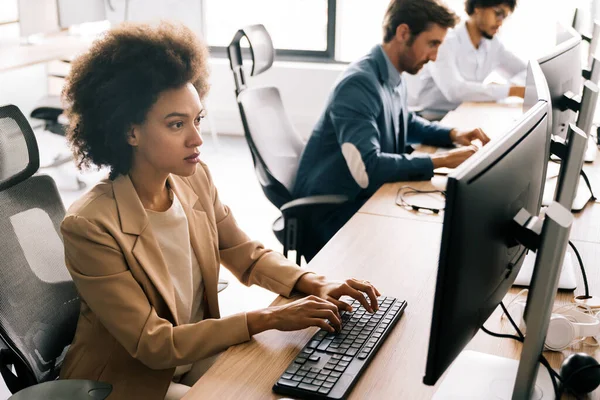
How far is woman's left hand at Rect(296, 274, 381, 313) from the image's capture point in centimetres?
138

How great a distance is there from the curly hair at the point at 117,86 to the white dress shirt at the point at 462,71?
2.26 metres

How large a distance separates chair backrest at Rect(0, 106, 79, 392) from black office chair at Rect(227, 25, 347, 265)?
0.84 metres

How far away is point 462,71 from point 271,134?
62.9 inches

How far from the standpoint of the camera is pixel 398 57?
2.43 metres

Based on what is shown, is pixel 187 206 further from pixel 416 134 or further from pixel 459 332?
pixel 416 134

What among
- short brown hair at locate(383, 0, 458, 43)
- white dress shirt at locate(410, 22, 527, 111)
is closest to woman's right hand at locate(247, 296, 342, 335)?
short brown hair at locate(383, 0, 458, 43)

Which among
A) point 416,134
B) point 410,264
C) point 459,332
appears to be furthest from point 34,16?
point 459,332

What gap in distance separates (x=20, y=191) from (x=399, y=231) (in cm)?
94

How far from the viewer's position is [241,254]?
1.63 metres

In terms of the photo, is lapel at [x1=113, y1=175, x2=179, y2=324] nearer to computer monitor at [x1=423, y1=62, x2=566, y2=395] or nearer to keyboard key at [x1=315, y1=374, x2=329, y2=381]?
keyboard key at [x1=315, y1=374, x2=329, y2=381]

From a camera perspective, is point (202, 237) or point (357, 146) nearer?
point (202, 237)

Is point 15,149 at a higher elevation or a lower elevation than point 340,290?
higher

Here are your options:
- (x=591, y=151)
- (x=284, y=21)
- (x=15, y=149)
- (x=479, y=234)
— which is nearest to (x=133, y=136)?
(x=15, y=149)

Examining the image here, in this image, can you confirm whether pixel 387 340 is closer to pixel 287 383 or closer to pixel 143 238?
pixel 287 383
